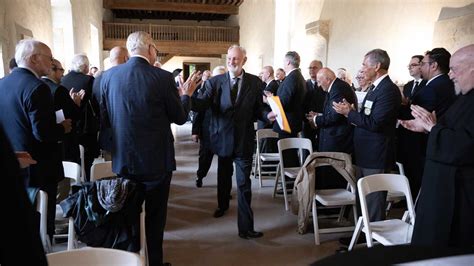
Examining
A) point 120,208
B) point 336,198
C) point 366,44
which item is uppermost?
point 366,44

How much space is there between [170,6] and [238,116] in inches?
578

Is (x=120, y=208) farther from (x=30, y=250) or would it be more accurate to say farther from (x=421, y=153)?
(x=421, y=153)

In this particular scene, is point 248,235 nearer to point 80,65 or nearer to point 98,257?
point 98,257

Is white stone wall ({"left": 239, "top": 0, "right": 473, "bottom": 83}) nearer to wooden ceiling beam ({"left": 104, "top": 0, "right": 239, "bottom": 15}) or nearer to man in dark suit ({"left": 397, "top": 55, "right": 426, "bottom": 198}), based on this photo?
man in dark suit ({"left": 397, "top": 55, "right": 426, "bottom": 198})

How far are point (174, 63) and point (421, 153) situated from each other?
59.7 feet

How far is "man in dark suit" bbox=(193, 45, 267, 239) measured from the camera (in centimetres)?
330

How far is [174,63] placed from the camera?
2067 centimetres

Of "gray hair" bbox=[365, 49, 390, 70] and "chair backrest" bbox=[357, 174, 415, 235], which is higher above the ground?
"gray hair" bbox=[365, 49, 390, 70]

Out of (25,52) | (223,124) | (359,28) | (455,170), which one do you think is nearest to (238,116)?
(223,124)

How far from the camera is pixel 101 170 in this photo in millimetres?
2729

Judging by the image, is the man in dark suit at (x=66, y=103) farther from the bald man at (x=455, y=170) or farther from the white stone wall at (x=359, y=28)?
the white stone wall at (x=359, y=28)

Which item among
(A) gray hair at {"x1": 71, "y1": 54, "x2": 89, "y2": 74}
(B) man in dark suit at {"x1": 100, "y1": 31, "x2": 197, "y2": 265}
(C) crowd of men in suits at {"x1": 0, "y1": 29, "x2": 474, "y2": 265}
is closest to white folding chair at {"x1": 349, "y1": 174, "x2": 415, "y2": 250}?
(C) crowd of men in suits at {"x1": 0, "y1": 29, "x2": 474, "y2": 265}

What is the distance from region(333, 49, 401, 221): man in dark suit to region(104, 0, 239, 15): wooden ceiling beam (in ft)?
49.5

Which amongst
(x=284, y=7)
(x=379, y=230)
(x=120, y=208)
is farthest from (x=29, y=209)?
(x=284, y=7)
